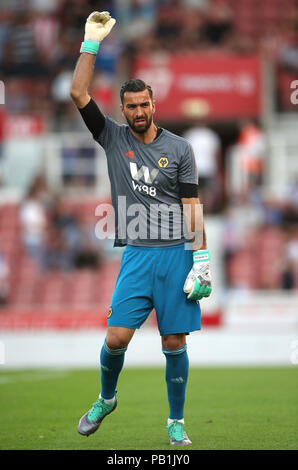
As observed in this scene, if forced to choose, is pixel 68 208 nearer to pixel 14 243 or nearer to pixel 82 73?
pixel 14 243

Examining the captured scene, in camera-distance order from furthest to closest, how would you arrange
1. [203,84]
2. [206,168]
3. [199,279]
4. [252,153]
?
[203,84] → [252,153] → [206,168] → [199,279]

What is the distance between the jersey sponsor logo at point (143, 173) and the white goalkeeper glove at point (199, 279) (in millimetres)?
579

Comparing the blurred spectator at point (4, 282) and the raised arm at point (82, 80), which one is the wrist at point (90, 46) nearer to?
the raised arm at point (82, 80)

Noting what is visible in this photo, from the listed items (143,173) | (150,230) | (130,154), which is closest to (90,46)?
(130,154)

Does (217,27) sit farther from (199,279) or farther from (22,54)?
(199,279)

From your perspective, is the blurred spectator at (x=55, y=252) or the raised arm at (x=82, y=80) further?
the blurred spectator at (x=55, y=252)

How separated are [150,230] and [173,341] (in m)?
0.76

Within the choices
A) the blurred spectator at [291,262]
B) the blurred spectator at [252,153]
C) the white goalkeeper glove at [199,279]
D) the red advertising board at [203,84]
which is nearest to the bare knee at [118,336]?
the white goalkeeper glove at [199,279]

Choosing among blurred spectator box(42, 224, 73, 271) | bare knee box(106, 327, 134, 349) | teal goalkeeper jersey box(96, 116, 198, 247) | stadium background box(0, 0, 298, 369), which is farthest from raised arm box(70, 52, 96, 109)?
blurred spectator box(42, 224, 73, 271)

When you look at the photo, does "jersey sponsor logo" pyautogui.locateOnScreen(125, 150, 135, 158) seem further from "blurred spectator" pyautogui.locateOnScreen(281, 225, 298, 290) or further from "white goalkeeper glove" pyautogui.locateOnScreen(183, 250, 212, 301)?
"blurred spectator" pyautogui.locateOnScreen(281, 225, 298, 290)

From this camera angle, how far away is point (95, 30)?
6.35 m

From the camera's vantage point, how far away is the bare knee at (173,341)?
637 cm

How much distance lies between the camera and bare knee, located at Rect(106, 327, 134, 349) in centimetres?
631

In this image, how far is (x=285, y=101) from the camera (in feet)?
73.0
